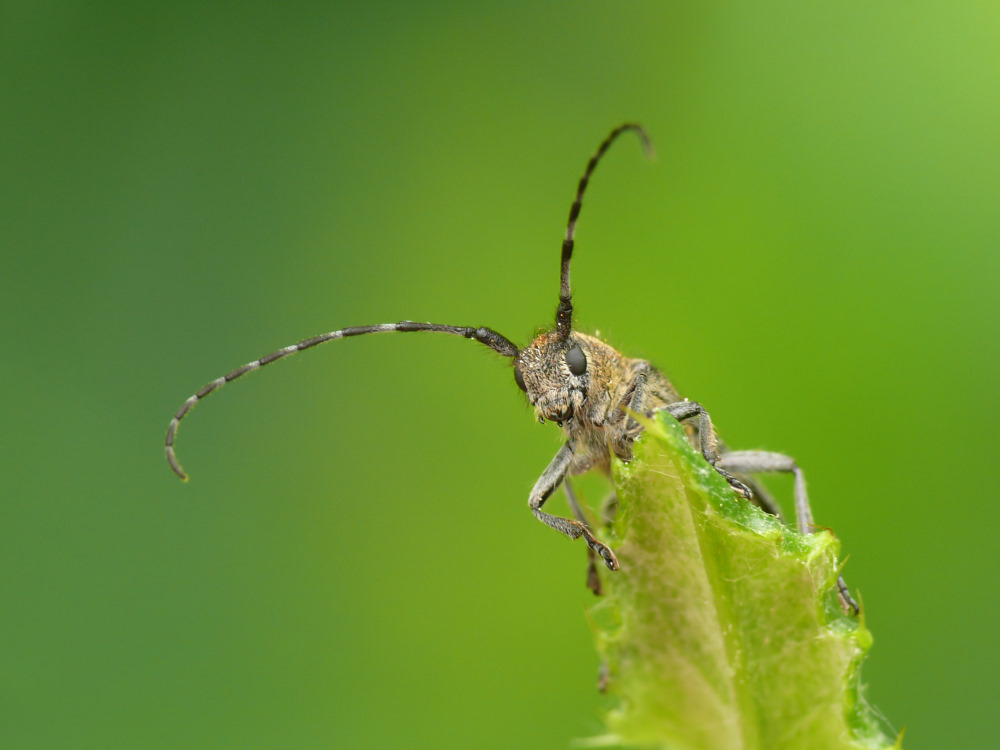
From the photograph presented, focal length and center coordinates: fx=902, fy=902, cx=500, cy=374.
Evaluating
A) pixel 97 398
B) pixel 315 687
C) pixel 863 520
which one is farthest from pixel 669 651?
pixel 97 398

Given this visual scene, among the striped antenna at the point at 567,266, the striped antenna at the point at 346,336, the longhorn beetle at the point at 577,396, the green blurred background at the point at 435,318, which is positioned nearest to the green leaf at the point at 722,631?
the longhorn beetle at the point at 577,396

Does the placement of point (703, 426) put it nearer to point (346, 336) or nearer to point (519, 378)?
point (519, 378)

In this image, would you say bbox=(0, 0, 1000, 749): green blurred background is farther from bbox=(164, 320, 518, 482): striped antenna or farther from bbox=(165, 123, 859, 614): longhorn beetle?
bbox=(165, 123, 859, 614): longhorn beetle

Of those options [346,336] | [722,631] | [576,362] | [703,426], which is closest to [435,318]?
[346,336]

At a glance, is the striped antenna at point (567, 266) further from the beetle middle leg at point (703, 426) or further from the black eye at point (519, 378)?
the beetle middle leg at point (703, 426)

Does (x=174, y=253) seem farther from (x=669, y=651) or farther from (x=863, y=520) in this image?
(x=669, y=651)
